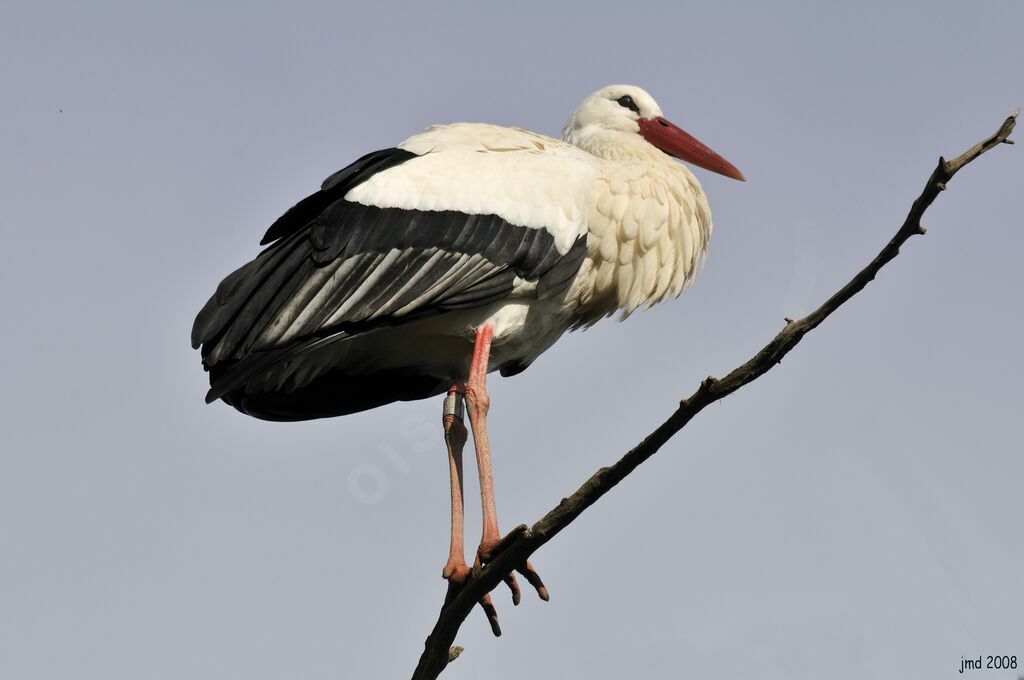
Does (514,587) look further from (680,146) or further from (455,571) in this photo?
(680,146)

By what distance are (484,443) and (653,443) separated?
179cm

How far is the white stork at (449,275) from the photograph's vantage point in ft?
20.5

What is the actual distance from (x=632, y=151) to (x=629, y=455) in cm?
301

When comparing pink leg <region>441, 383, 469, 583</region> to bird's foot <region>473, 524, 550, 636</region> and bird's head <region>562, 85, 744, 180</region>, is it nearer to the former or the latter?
bird's foot <region>473, 524, 550, 636</region>

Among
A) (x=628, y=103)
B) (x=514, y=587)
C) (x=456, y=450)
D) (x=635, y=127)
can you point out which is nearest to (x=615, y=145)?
(x=635, y=127)

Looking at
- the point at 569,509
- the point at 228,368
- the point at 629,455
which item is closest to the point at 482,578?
the point at 569,509

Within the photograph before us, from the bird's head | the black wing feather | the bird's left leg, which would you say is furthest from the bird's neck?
Answer: the bird's left leg

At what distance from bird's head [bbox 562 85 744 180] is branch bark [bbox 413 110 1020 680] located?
307 centimetres

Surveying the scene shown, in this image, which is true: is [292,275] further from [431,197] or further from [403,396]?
[403,396]

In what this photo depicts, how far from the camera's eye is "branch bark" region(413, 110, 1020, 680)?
4562mm

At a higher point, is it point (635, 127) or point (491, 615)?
point (635, 127)

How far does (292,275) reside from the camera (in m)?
6.35

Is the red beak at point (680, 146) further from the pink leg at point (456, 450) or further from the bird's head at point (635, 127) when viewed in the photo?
the pink leg at point (456, 450)

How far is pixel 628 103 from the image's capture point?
8164 millimetres
